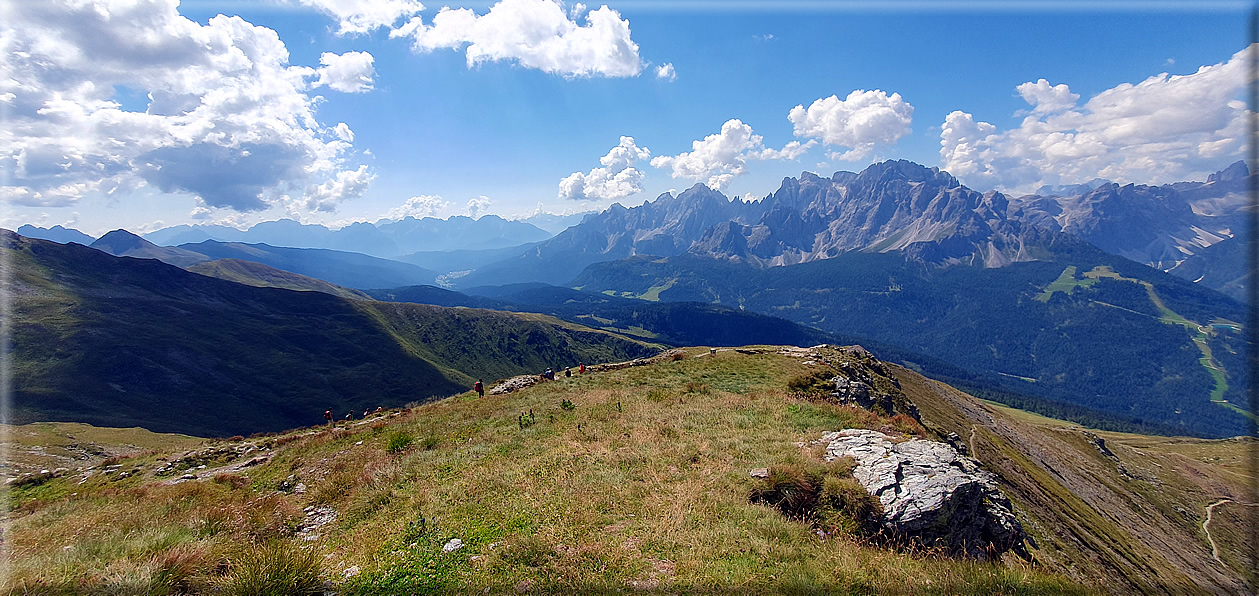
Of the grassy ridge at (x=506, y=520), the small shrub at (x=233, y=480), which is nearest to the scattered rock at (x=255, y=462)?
the grassy ridge at (x=506, y=520)

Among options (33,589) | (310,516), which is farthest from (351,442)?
(33,589)

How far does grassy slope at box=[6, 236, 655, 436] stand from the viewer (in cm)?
11821

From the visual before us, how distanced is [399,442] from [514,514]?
32.5 ft

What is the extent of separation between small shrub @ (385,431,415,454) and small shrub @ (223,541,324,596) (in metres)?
10.4

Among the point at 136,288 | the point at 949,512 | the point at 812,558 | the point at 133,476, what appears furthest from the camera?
the point at 136,288

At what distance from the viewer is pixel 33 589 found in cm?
728

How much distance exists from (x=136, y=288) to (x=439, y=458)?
271 meters

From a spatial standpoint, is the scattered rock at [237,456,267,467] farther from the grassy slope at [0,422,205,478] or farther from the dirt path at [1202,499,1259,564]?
the dirt path at [1202,499,1259,564]

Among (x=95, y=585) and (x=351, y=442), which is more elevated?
(x=95, y=585)

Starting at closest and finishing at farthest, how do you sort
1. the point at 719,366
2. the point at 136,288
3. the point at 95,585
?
the point at 95,585, the point at 719,366, the point at 136,288

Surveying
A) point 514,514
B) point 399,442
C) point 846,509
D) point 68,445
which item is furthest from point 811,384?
point 68,445

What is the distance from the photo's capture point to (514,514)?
39.7 feet

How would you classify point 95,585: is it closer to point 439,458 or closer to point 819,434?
point 439,458

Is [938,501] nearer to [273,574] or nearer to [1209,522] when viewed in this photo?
[273,574]
